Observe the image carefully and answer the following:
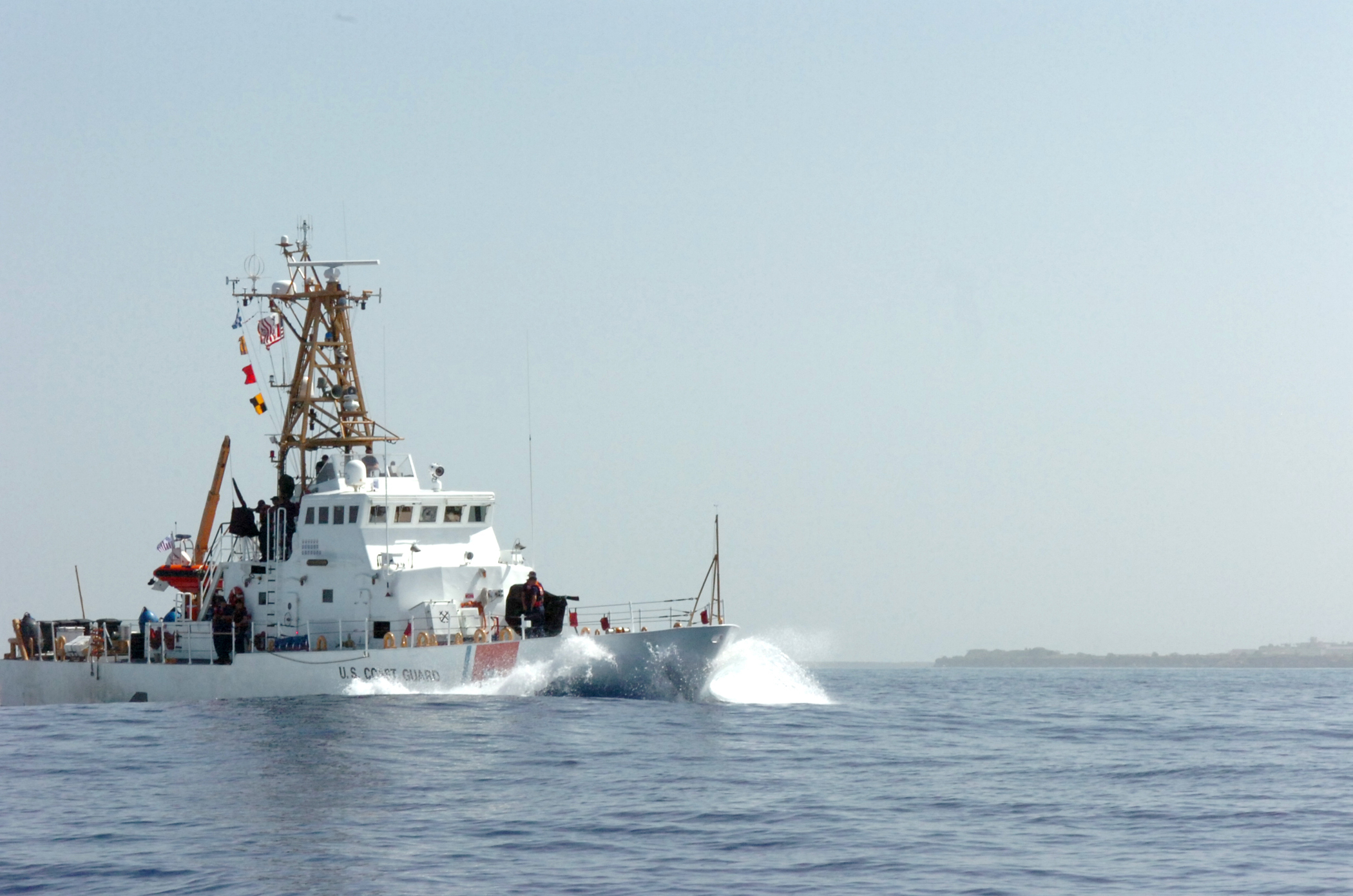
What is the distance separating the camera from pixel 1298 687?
5909 centimetres

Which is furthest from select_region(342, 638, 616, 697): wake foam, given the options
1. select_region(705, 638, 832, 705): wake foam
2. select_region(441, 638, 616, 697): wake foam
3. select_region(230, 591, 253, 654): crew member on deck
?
select_region(230, 591, 253, 654): crew member on deck

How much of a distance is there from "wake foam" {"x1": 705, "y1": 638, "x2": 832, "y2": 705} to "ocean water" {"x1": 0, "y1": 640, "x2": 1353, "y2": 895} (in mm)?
642

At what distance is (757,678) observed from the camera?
35844mm

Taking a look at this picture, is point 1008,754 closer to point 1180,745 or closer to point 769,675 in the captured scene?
point 1180,745

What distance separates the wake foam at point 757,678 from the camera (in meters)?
33.4

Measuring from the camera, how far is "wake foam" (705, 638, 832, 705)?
33375 millimetres

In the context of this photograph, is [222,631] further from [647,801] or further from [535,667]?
[647,801]

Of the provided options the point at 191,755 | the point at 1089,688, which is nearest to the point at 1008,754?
the point at 191,755

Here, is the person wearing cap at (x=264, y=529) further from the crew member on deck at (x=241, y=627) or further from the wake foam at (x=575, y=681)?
the wake foam at (x=575, y=681)

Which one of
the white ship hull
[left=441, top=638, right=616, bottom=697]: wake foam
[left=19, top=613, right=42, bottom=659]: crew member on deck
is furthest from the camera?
[left=19, top=613, right=42, bottom=659]: crew member on deck

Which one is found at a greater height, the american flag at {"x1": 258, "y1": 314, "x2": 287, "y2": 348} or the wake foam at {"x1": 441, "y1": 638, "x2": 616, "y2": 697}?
the american flag at {"x1": 258, "y1": 314, "x2": 287, "y2": 348}

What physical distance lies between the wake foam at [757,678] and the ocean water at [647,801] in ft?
2.10

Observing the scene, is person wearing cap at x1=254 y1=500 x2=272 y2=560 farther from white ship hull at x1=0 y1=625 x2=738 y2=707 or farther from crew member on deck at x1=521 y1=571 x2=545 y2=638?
crew member on deck at x1=521 y1=571 x2=545 y2=638

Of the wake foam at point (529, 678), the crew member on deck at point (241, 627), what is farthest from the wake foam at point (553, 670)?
the crew member on deck at point (241, 627)
